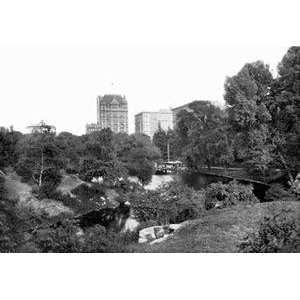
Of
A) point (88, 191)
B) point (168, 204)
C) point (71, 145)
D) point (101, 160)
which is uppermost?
point (71, 145)

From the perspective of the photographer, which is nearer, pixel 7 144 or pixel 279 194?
pixel 7 144

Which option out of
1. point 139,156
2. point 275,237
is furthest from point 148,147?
point 275,237

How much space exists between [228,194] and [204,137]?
1.10 meters

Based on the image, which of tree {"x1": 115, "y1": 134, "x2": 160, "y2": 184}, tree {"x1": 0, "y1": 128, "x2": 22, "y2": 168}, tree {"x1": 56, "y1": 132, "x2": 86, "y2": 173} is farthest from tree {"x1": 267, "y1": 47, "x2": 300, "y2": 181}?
tree {"x1": 0, "y1": 128, "x2": 22, "y2": 168}

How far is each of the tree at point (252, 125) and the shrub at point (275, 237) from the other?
5.57 ft

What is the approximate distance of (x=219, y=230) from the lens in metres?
5.58

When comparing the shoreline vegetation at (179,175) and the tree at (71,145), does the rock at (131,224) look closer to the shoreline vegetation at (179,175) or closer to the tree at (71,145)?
the shoreline vegetation at (179,175)

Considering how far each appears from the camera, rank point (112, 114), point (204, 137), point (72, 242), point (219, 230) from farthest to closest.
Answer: point (204, 137)
point (112, 114)
point (219, 230)
point (72, 242)

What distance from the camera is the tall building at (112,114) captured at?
19.6 ft

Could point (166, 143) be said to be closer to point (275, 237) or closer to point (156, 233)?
point (156, 233)

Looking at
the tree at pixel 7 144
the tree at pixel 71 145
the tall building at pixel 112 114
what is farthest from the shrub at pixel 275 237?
the tree at pixel 7 144
